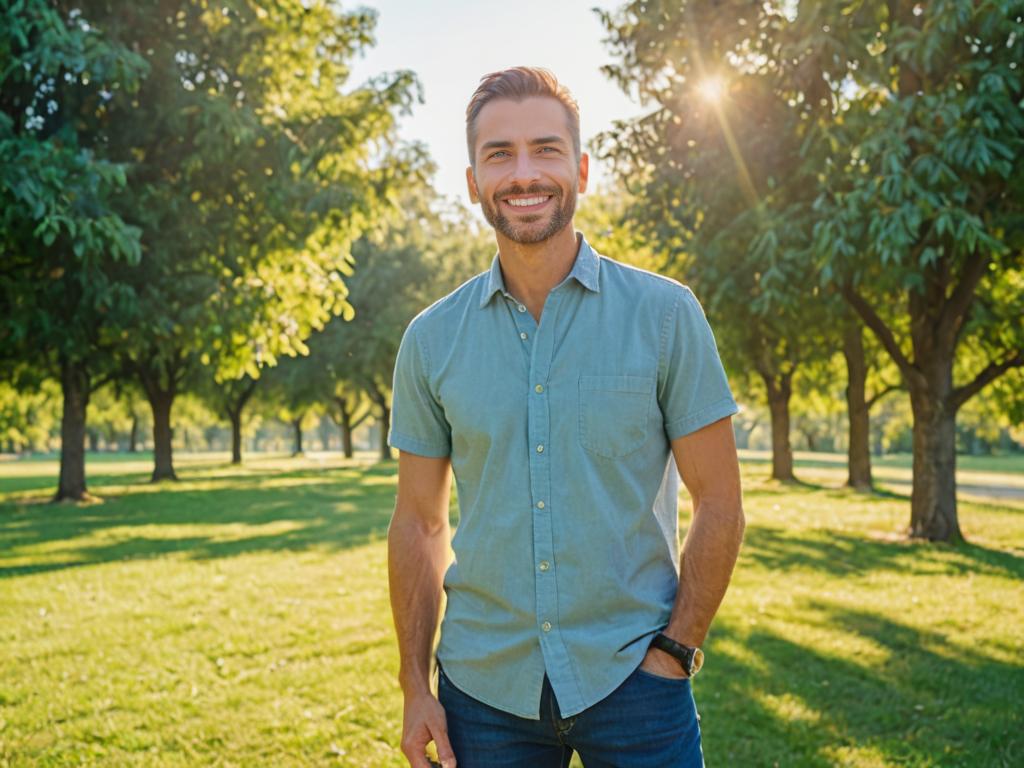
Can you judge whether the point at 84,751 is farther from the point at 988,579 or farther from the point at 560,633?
the point at 988,579

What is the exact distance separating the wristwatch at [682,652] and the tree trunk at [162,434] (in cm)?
3082

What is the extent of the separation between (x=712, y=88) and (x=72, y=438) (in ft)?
57.5

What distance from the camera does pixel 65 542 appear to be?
14.6 meters

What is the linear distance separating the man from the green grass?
136 inches

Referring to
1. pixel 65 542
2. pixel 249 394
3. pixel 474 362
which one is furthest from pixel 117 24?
pixel 249 394

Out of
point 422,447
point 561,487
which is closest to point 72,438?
point 422,447

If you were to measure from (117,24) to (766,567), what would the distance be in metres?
11.3

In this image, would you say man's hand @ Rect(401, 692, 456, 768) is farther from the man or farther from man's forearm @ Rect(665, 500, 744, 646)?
man's forearm @ Rect(665, 500, 744, 646)

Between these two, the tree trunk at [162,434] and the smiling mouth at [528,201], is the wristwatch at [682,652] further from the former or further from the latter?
the tree trunk at [162,434]

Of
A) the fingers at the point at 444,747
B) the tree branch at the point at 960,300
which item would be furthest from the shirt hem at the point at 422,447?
the tree branch at the point at 960,300

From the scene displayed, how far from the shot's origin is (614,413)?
6.89ft

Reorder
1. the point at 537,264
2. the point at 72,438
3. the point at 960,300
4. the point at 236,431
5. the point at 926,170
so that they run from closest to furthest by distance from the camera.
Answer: the point at 537,264, the point at 926,170, the point at 960,300, the point at 72,438, the point at 236,431

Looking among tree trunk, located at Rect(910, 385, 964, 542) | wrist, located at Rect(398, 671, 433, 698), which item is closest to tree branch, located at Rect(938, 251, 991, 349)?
tree trunk, located at Rect(910, 385, 964, 542)

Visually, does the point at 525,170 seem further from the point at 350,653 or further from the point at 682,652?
the point at 350,653
